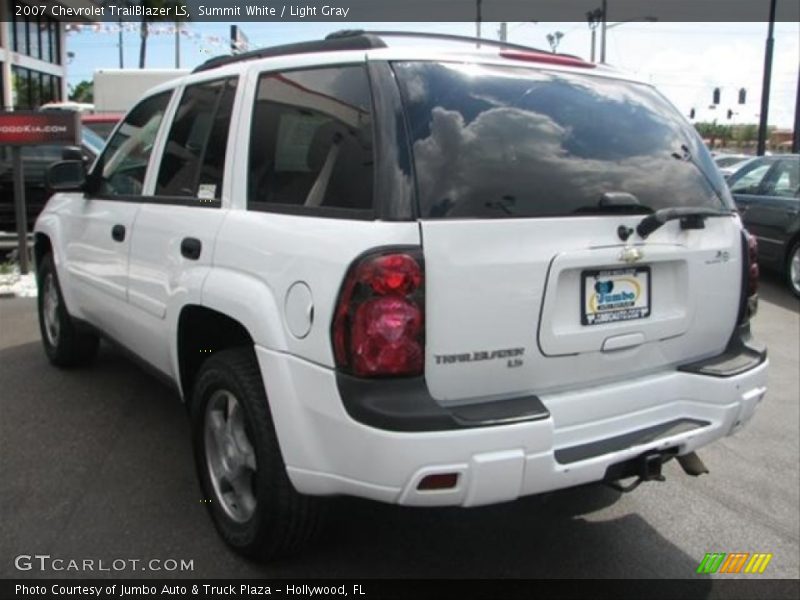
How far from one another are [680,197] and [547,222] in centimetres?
73

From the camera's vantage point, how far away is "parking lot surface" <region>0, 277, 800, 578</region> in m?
3.08

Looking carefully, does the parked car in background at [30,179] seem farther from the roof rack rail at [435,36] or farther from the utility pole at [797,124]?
the utility pole at [797,124]

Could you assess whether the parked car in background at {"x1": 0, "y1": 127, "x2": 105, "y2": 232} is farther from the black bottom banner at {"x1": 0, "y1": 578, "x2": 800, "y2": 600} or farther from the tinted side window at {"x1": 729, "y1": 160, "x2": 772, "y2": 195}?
the black bottom banner at {"x1": 0, "y1": 578, "x2": 800, "y2": 600}

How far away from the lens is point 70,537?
10.5 ft

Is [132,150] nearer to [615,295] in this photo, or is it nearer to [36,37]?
[615,295]

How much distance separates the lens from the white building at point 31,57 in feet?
87.8

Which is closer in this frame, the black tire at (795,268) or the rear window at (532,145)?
the rear window at (532,145)

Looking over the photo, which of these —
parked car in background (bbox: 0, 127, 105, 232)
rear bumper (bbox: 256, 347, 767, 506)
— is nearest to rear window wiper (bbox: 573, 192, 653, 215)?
rear bumper (bbox: 256, 347, 767, 506)

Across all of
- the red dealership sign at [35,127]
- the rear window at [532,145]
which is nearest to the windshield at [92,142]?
the red dealership sign at [35,127]

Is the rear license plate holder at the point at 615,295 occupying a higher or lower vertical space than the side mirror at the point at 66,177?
lower

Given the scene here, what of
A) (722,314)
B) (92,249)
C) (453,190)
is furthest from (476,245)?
(92,249)

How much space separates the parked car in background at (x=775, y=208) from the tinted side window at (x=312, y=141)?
7563 millimetres

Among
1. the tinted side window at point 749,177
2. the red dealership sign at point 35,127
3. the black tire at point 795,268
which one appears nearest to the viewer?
the red dealership sign at point 35,127

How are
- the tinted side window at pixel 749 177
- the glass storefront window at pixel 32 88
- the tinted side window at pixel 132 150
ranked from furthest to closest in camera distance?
1. the glass storefront window at pixel 32 88
2. the tinted side window at pixel 749 177
3. the tinted side window at pixel 132 150
